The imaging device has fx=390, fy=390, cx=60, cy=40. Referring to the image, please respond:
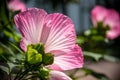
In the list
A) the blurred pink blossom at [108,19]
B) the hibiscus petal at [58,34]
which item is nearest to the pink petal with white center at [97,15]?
the blurred pink blossom at [108,19]

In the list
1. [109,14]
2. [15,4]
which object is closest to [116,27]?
[109,14]

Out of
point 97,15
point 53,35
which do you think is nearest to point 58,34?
point 53,35

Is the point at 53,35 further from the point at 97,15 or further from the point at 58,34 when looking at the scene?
the point at 97,15

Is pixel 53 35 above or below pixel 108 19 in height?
above

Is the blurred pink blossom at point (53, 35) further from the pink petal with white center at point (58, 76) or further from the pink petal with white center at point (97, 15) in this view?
the pink petal with white center at point (97, 15)

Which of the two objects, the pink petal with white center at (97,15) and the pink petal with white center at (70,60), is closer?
the pink petal with white center at (70,60)

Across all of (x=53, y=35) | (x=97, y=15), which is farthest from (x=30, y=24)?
(x=97, y=15)

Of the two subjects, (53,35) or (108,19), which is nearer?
(53,35)

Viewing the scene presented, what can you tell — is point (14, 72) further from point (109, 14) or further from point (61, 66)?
point (109, 14)
